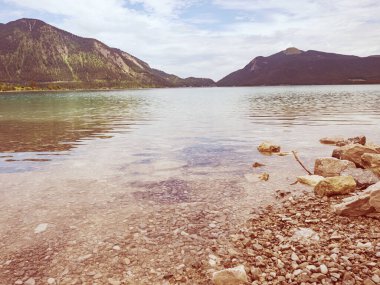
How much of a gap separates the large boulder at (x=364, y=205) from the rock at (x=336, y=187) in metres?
1.95

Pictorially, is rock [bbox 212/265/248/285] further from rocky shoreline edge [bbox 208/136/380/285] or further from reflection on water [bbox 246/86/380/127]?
reflection on water [bbox 246/86/380/127]

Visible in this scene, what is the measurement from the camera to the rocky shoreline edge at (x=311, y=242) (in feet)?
22.3

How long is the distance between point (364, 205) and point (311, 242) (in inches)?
101

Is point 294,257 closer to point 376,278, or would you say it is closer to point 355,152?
point 376,278

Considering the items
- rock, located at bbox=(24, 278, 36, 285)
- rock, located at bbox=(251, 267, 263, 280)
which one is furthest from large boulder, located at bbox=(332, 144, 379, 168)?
rock, located at bbox=(24, 278, 36, 285)

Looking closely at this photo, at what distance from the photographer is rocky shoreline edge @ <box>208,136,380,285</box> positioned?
22.3ft

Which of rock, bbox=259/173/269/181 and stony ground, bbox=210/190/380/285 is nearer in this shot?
stony ground, bbox=210/190/380/285

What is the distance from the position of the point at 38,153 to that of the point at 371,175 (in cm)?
1981

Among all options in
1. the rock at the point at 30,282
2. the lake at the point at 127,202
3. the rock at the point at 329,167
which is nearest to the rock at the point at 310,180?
the lake at the point at 127,202

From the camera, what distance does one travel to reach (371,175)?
14.7 m

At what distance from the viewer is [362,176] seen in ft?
48.1

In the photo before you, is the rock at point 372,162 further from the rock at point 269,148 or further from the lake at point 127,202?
the rock at point 269,148

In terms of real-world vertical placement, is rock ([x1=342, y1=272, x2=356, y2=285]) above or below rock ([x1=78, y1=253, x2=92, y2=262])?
above

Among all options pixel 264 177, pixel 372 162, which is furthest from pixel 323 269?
pixel 372 162
